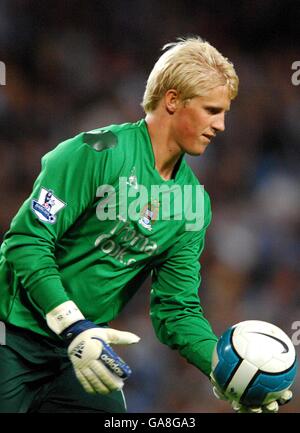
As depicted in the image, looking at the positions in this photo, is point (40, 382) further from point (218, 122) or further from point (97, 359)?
point (218, 122)

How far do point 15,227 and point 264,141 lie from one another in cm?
294

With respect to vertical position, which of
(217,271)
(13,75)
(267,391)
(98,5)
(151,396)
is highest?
(98,5)

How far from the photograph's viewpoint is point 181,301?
326cm

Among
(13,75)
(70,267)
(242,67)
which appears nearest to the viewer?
(70,267)

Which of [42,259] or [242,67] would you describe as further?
[242,67]

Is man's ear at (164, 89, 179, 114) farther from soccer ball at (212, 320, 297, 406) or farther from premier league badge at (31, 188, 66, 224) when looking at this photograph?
soccer ball at (212, 320, 297, 406)

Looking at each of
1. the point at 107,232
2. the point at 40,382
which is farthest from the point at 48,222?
the point at 40,382

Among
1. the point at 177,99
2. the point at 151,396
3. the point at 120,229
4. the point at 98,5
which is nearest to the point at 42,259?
the point at 120,229

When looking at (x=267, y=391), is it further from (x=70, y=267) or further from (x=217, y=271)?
(x=217, y=271)

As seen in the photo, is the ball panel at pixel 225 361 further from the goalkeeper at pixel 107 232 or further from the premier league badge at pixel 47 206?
the premier league badge at pixel 47 206

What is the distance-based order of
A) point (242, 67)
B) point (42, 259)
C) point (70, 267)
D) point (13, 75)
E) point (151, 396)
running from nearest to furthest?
point (42, 259)
point (70, 267)
point (151, 396)
point (13, 75)
point (242, 67)

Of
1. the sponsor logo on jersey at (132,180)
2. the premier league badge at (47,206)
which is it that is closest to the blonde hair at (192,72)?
the sponsor logo on jersey at (132,180)

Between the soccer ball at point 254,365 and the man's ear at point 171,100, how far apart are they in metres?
0.85

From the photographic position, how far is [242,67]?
5625mm
